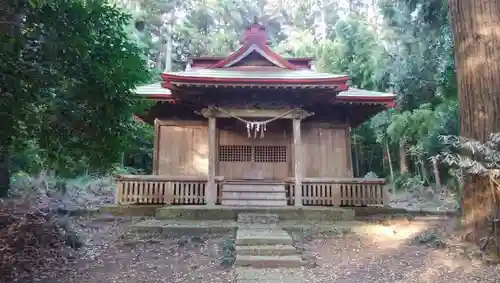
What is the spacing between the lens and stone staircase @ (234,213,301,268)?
5.74 m

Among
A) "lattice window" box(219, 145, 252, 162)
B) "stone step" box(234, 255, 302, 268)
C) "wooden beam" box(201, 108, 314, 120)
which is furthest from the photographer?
"lattice window" box(219, 145, 252, 162)

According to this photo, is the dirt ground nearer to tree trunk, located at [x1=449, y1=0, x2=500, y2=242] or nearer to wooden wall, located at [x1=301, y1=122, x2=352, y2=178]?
tree trunk, located at [x1=449, y1=0, x2=500, y2=242]

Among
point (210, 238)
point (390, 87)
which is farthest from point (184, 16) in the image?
point (210, 238)

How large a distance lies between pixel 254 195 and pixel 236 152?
2.23 metres

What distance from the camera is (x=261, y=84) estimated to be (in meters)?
9.28

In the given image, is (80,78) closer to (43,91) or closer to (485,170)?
(43,91)

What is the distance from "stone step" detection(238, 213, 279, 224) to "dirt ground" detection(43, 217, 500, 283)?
1077 mm

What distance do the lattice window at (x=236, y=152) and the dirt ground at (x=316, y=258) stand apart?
4309mm

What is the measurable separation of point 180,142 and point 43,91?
7.26 m

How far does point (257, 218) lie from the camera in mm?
8742

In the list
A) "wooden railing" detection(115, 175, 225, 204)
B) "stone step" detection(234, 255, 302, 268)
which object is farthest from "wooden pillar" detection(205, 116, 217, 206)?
"stone step" detection(234, 255, 302, 268)

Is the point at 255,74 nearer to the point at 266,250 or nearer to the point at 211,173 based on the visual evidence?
the point at 211,173

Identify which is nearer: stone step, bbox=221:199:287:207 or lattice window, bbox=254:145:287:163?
stone step, bbox=221:199:287:207

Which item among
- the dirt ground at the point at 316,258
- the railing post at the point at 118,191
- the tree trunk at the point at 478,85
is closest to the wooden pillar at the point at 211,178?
the dirt ground at the point at 316,258
